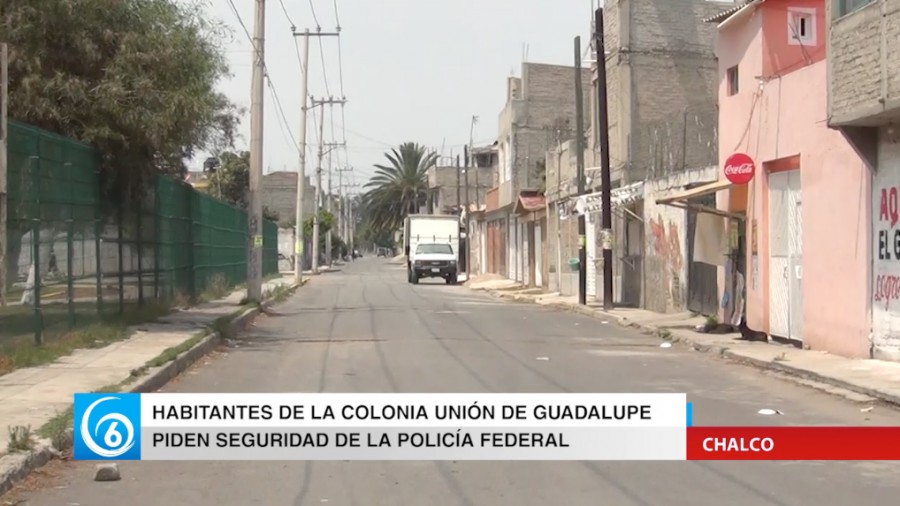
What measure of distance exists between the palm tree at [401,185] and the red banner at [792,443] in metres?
86.8

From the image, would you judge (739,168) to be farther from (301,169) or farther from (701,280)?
(301,169)

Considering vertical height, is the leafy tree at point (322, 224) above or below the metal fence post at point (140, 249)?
above

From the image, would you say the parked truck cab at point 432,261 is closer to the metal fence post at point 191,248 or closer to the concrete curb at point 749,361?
the metal fence post at point 191,248

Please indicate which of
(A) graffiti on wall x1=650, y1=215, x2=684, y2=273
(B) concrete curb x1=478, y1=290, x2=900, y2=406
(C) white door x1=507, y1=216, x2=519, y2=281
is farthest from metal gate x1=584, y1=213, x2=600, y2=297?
(C) white door x1=507, y1=216, x2=519, y2=281

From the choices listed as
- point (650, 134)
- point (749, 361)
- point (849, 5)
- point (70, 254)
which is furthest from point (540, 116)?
point (70, 254)

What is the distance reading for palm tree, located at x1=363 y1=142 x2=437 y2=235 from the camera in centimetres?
9631

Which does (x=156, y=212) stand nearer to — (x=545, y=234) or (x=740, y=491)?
(x=740, y=491)

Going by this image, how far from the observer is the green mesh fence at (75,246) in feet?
44.7

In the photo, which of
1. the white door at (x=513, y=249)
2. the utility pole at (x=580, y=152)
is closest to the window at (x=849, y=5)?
the utility pole at (x=580, y=152)

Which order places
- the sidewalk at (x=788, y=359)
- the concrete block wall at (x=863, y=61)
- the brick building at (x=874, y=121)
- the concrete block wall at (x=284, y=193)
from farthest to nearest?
the concrete block wall at (x=284, y=193) < the brick building at (x=874, y=121) < the concrete block wall at (x=863, y=61) < the sidewalk at (x=788, y=359)

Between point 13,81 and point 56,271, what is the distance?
331cm

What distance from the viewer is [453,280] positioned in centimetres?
5294

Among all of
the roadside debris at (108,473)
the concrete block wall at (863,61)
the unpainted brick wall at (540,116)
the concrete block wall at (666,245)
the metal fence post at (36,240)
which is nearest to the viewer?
the roadside debris at (108,473)
